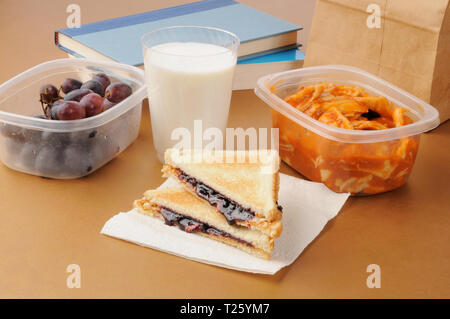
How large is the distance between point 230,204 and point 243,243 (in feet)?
0.27

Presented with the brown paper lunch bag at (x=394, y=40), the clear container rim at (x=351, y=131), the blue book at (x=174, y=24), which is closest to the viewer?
the clear container rim at (x=351, y=131)

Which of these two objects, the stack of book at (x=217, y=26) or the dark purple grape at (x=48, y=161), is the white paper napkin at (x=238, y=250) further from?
the stack of book at (x=217, y=26)

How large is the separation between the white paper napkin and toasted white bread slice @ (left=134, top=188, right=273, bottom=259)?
1cm

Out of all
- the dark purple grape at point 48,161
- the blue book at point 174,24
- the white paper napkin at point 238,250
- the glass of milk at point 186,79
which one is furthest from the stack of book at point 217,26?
the white paper napkin at point 238,250

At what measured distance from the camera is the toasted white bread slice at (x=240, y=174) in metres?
1.06

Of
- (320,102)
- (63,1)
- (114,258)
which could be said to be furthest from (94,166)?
(63,1)

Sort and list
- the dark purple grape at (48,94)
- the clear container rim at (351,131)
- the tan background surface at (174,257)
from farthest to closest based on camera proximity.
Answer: the dark purple grape at (48,94), the clear container rim at (351,131), the tan background surface at (174,257)

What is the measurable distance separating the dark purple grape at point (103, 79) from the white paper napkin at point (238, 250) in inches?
14.1

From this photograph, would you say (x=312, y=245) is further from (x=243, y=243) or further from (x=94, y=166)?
(x=94, y=166)

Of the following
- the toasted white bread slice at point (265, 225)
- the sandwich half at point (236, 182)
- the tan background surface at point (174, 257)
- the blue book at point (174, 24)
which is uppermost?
the blue book at point (174, 24)

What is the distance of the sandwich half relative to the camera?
1.05 meters

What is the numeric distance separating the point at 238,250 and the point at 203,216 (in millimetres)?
89

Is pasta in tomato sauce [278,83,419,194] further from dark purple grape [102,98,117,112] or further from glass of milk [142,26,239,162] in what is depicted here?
dark purple grape [102,98,117,112]

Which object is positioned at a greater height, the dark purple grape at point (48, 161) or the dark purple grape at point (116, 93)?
the dark purple grape at point (116, 93)
